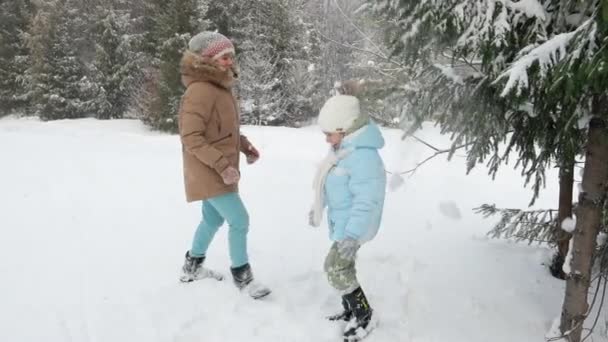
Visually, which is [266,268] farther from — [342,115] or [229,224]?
[342,115]

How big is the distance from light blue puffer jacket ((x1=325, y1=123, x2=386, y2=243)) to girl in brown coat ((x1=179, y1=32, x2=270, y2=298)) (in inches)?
30.8

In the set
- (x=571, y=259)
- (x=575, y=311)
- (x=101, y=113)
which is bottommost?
(x=101, y=113)

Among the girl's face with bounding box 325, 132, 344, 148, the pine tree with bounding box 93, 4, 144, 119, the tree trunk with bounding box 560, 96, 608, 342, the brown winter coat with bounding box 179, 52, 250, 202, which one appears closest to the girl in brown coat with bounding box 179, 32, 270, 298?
the brown winter coat with bounding box 179, 52, 250, 202

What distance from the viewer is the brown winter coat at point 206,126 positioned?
10.8 ft

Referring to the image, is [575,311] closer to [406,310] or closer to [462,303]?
[462,303]

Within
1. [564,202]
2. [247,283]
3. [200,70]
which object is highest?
[200,70]

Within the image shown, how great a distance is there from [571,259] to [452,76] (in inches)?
49.3

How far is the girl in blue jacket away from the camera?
281cm

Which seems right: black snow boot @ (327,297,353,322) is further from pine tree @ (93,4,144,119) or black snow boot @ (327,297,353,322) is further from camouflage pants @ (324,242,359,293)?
pine tree @ (93,4,144,119)

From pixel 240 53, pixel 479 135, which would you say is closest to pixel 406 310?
pixel 479 135

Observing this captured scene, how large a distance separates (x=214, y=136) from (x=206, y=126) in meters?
0.10

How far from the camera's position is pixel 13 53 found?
28.5 metres

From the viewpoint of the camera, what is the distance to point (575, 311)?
277 centimetres

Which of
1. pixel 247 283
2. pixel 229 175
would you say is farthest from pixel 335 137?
pixel 247 283
